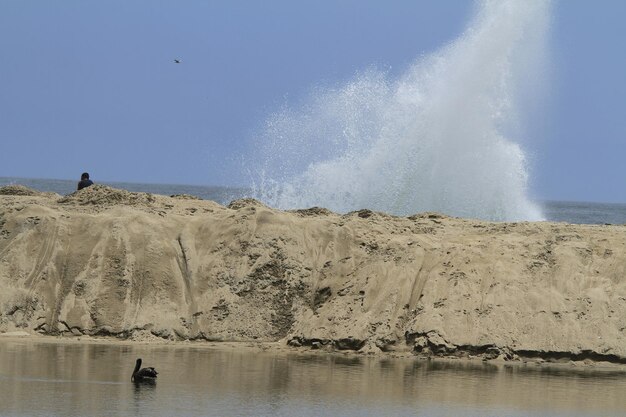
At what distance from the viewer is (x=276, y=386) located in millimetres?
16344

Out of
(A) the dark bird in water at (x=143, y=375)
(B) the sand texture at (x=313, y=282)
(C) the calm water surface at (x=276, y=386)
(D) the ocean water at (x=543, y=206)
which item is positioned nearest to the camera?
(C) the calm water surface at (x=276, y=386)

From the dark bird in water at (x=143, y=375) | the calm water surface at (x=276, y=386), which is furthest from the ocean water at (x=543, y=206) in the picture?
the dark bird in water at (x=143, y=375)

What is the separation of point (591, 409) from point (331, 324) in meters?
6.12

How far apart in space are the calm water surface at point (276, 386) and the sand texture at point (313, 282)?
0.80 metres

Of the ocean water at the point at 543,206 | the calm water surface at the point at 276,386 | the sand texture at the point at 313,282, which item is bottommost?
the calm water surface at the point at 276,386

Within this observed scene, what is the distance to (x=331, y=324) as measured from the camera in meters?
20.7

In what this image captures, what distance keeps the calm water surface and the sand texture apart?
0.80m

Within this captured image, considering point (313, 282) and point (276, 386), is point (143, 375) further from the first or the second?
point (313, 282)

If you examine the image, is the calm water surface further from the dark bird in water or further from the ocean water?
the ocean water

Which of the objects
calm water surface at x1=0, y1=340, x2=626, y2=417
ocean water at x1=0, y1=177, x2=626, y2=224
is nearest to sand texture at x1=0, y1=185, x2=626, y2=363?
calm water surface at x1=0, y1=340, x2=626, y2=417

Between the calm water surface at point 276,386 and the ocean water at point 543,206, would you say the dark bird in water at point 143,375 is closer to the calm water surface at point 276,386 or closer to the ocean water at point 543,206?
the calm water surface at point 276,386

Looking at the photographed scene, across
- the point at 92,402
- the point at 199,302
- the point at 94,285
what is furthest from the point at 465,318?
the point at 92,402

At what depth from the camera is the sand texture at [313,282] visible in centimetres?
2023

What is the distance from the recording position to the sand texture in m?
20.2
